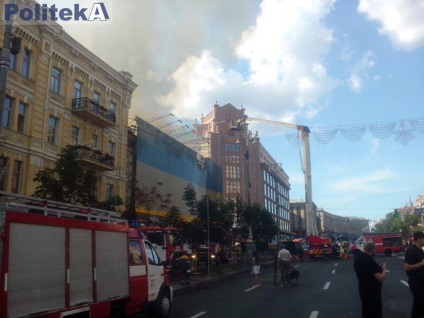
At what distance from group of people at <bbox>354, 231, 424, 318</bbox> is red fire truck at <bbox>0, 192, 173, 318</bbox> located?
191 inches

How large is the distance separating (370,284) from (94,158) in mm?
22238

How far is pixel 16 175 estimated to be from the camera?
21.5m

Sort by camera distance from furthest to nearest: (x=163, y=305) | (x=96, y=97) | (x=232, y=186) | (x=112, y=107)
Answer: (x=232, y=186) → (x=112, y=107) → (x=96, y=97) → (x=163, y=305)

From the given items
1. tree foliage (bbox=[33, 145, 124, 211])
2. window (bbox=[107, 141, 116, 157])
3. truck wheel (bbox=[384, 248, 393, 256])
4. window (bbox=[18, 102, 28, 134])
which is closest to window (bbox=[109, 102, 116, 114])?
window (bbox=[107, 141, 116, 157])

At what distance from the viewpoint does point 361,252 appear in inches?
268

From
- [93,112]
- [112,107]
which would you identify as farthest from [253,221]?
[93,112]

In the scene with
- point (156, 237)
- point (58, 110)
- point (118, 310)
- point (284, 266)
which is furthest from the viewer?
point (156, 237)

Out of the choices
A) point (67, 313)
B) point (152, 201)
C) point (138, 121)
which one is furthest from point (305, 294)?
point (138, 121)

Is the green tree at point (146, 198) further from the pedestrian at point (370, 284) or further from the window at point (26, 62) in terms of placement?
the pedestrian at point (370, 284)

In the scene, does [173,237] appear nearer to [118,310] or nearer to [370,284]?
[118,310]

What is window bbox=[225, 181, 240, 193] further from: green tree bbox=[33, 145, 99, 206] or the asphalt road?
green tree bbox=[33, 145, 99, 206]

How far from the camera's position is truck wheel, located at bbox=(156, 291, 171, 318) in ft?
34.8

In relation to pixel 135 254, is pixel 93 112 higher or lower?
higher

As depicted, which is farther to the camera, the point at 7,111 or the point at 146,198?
the point at 146,198
